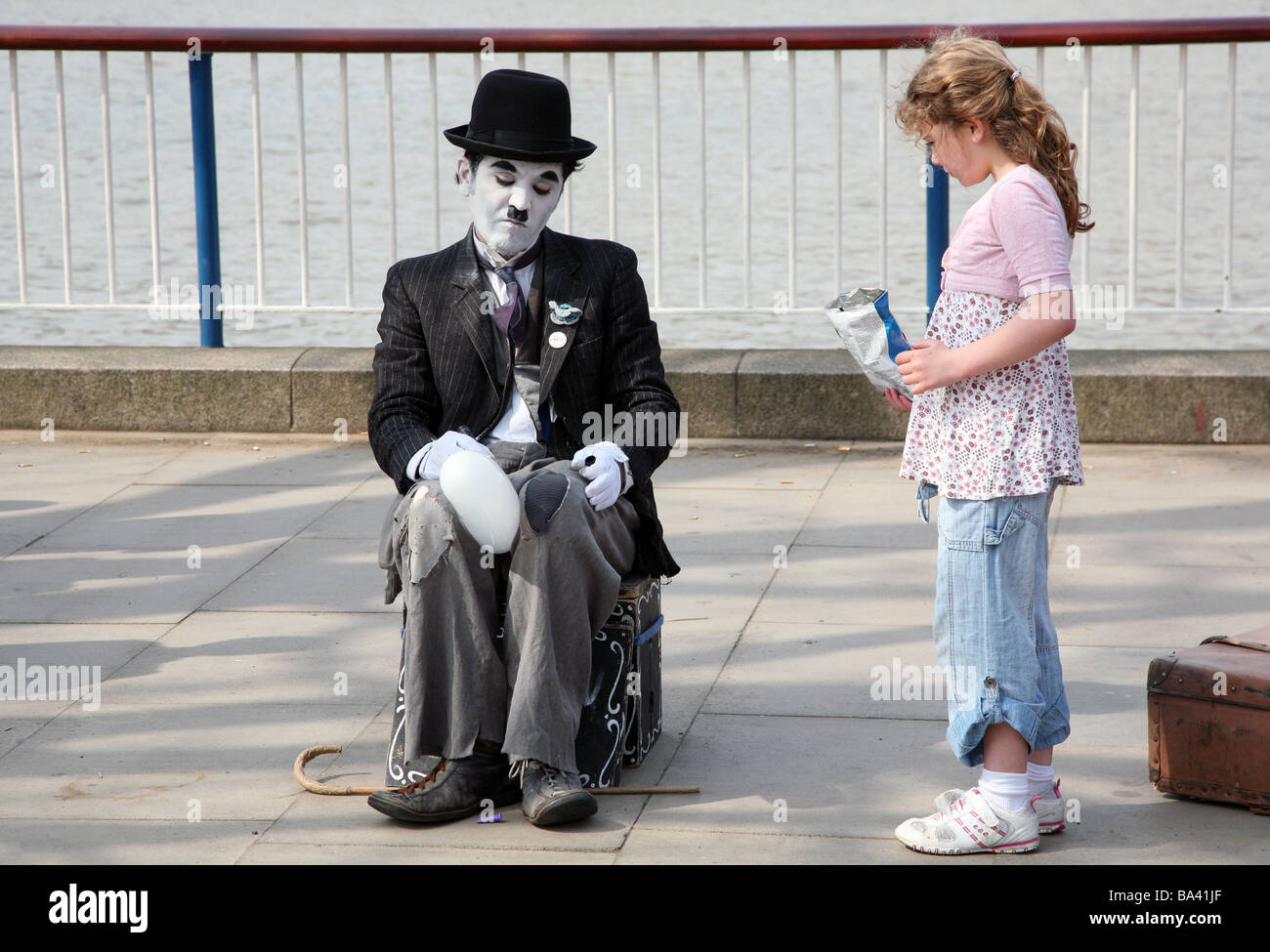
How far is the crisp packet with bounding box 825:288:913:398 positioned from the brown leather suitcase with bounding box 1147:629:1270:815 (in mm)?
893

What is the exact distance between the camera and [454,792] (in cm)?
363

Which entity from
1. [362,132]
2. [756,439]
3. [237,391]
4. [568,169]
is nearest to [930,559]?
[756,439]

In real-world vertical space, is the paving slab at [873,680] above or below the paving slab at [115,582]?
below

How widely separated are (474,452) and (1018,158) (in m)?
1.24

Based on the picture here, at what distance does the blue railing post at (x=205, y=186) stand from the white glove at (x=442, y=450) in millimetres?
3632

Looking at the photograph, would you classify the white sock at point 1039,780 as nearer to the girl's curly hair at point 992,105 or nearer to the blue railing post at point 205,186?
the girl's curly hair at point 992,105

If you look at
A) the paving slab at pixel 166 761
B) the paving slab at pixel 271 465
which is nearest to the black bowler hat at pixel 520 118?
the paving slab at pixel 166 761

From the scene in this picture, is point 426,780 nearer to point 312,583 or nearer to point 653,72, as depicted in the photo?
point 312,583

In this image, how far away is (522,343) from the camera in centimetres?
390

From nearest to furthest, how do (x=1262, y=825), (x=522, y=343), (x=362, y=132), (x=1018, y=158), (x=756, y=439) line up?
(x=1018, y=158) → (x=1262, y=825) → (x=522, y=343) → (x=756, y=439) → (x=362, y=132)

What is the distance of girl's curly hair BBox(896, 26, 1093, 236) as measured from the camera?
10.7 ft

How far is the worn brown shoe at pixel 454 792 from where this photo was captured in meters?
3.57

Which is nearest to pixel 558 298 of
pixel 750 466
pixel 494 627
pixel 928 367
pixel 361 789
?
pixel 494 627

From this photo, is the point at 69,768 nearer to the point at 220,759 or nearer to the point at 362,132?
the point at 220,759
